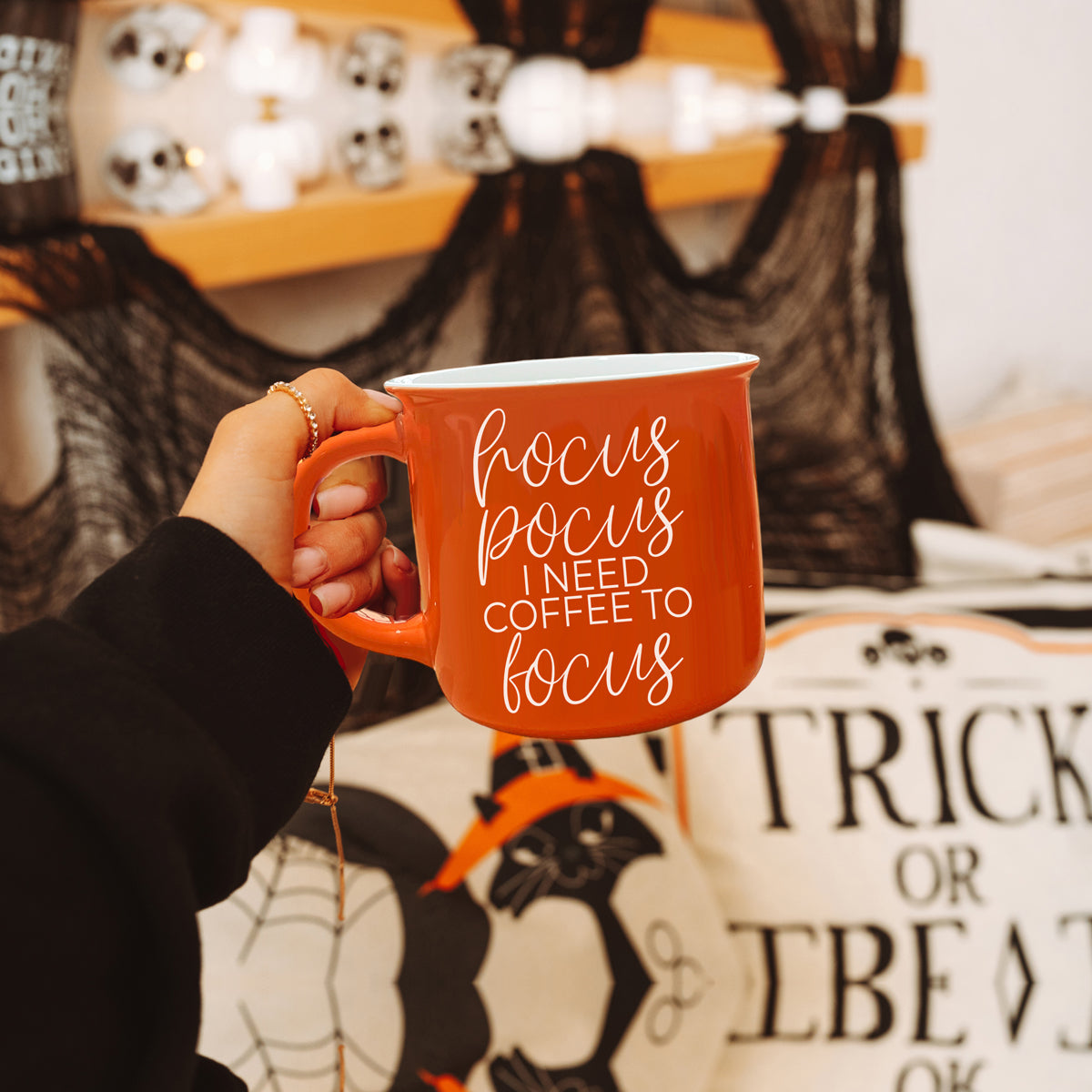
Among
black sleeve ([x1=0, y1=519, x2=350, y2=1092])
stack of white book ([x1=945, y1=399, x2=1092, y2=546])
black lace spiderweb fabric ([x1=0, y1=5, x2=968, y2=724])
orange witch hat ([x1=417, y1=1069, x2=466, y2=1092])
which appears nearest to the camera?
black sleeve ([x1=0, y1=519, x2=350, y2=1092])

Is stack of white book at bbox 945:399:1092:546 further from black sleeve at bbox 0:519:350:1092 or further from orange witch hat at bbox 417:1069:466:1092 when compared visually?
black sleeve at bbox 0:519:350:1092

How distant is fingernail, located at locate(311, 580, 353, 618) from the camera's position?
1.21ft

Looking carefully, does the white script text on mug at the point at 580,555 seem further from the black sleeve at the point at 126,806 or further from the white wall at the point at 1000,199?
the white wall at the point at 1000,199

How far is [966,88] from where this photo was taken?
147cm

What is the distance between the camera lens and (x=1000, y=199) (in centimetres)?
156

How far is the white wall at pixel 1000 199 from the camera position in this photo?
146 centimetres

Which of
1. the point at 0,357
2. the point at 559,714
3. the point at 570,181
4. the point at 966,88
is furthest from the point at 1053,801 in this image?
the point at 966,88

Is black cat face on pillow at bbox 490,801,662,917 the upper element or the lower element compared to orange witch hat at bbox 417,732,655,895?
lower

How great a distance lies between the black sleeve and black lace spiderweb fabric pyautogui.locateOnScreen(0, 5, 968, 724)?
0.33 metres

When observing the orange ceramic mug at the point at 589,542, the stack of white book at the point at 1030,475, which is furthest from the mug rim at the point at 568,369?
the stack of white book at the point at 1030,475

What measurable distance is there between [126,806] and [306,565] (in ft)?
0.43

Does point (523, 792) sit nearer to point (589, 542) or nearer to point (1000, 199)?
point (589, 542)

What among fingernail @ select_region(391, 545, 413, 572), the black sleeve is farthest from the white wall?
the black sleeve

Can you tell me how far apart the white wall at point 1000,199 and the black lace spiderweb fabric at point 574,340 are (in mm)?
429
